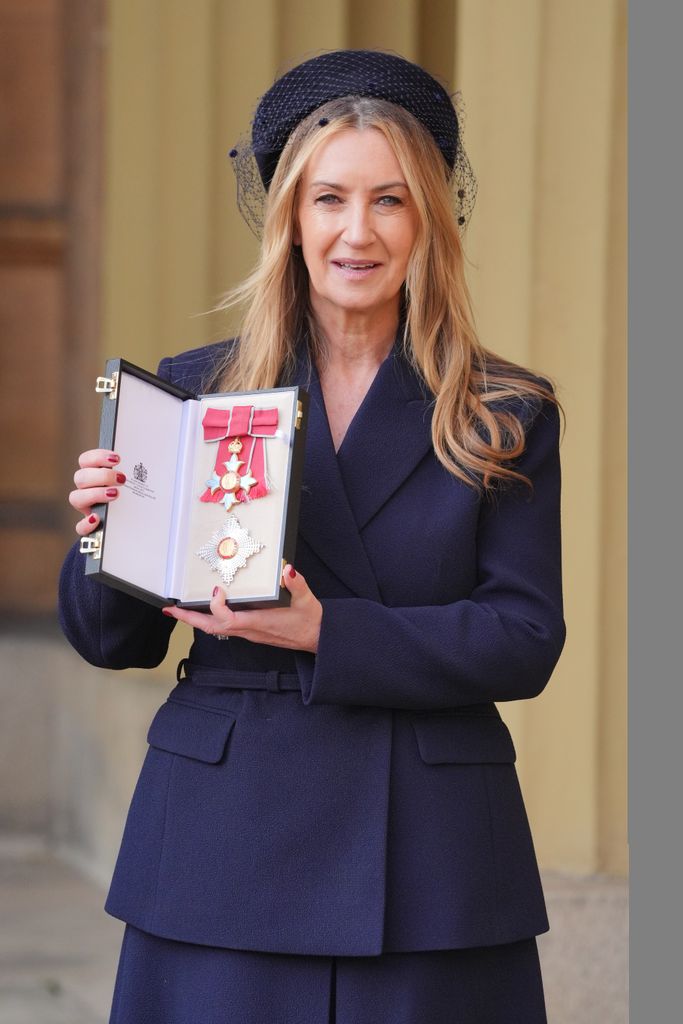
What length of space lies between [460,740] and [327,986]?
37cm

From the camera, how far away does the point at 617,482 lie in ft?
13.3

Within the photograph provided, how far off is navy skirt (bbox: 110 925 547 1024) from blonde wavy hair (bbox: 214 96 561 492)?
656mm

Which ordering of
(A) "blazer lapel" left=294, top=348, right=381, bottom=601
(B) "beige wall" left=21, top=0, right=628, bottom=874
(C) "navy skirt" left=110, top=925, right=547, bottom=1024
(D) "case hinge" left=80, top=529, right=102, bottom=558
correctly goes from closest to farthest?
(D) "case hinge" left=80, top=529, right=102, bottom=558 → (C) "navy skirt" left=110, top=925, right=547, bottom=1024 → (A) "blazer lapel" left=294, top=348, right=381, bottom=601 → (B) "beige wall" left=21, top=0, right=628, bottom=874

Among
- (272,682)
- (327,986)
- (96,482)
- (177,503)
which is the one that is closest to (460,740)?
(272,682)

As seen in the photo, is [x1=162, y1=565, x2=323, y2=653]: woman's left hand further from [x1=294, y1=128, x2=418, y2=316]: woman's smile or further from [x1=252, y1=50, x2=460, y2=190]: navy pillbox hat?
[x1=252, y1=50, x2=460, y2=190]: navy pillbox hat

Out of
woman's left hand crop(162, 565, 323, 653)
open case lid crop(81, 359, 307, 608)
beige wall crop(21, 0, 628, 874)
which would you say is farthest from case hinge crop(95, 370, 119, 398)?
beige wall crop(21, 0, 628, 874)

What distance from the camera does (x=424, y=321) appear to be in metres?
2.37

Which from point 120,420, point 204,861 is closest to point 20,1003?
point 204,861

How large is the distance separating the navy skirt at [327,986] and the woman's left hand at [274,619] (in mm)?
418

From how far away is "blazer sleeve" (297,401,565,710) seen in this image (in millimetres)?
2125

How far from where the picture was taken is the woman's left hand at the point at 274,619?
2.02m

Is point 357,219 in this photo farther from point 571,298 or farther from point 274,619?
point 571,298

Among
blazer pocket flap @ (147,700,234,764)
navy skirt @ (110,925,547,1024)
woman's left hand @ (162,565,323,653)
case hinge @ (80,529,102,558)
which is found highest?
case hinge @ (80,529,102,558)

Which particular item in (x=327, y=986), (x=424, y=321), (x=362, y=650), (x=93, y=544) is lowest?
(x=327, y=986)
